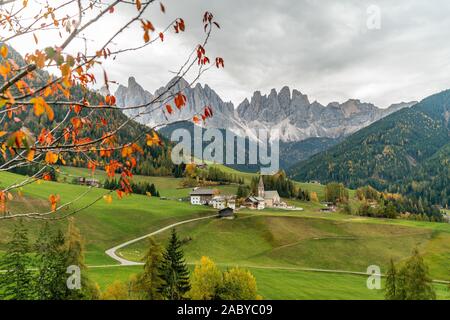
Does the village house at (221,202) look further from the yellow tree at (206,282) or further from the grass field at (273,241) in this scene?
the yellow tree at (206,282)

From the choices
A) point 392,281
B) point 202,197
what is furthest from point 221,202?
point 392,281

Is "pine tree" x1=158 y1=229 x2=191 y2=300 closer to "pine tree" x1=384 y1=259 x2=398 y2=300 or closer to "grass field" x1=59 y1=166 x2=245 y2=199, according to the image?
"pine tree" x1=384 y1=259 x2=398 y2=300

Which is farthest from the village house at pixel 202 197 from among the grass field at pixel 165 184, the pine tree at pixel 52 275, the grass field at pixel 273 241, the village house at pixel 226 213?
the pine tree at pixel 52 275

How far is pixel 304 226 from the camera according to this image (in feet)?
330

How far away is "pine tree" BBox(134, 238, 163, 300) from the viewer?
132ft

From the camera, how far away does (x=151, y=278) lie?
4103 cm

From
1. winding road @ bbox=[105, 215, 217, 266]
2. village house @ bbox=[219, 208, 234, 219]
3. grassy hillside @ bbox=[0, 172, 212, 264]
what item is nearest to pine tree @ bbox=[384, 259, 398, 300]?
winding road @ bbox=[105, 215, 217, 266]

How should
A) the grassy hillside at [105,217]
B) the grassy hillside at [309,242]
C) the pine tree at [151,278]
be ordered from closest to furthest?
1. the pine tree at [151,278]
2. the grassy hillside at [105,217]
3. the grassy hillside at [309,242]

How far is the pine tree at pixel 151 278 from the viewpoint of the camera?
40.1 m

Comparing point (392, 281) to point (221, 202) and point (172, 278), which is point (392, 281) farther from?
point (221, 202)

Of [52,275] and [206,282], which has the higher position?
[52,275]
